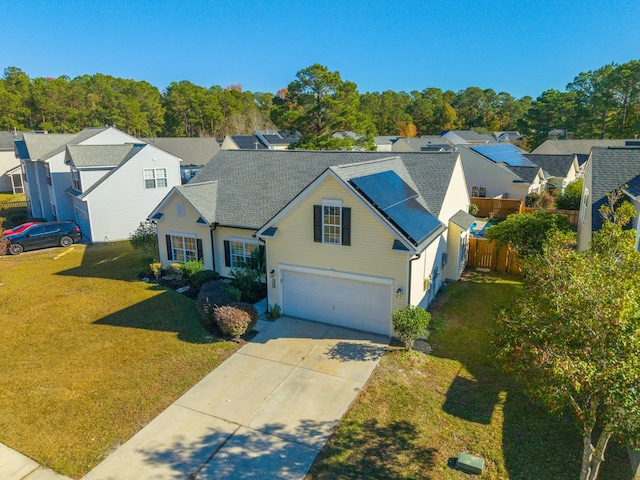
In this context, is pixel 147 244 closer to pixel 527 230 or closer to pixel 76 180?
pixel 76 180

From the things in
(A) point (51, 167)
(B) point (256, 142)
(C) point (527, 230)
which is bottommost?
(C) point (527, 230)

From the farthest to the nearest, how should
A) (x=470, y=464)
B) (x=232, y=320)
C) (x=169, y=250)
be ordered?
1. (x=169, y=250)
2. (x=232, y=320)
3. (x=470, y=464)

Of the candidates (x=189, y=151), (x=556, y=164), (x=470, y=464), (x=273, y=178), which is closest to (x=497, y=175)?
(x=556, y=164)

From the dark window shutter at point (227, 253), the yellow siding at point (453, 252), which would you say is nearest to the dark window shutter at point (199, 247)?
the dark window shutter at point (227, 253)

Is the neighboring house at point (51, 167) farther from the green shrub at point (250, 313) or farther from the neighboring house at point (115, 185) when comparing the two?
the green shrub at point (250, 313)

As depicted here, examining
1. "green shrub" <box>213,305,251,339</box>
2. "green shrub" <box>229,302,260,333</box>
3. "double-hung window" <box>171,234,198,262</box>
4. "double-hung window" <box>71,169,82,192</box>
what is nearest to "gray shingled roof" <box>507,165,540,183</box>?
"double-hung window" <box>171,234,198,262</box>

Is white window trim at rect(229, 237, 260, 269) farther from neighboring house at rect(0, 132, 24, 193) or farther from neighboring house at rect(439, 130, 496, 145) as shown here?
neighboring house at rect(439, 130, 496, 145)

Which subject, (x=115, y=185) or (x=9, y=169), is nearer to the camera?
(x=115, y=185)
